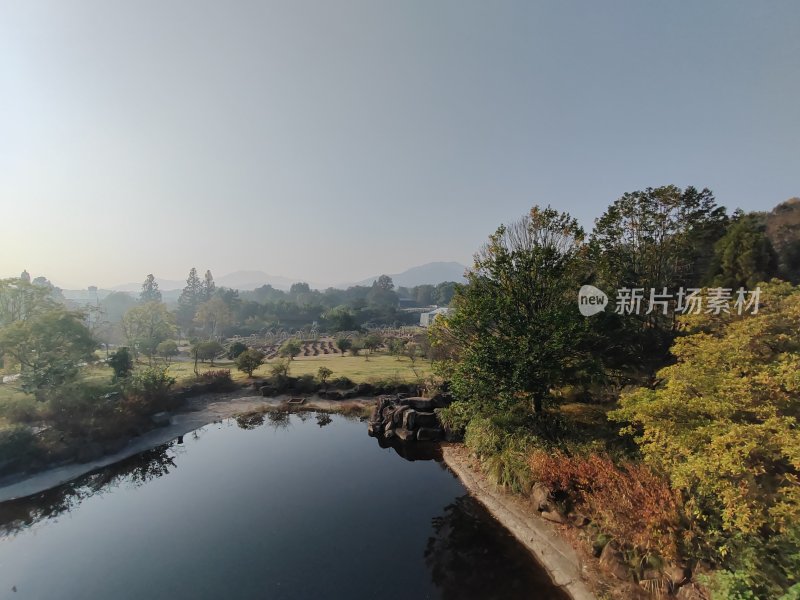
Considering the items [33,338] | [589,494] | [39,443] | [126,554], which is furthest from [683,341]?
[33,338]

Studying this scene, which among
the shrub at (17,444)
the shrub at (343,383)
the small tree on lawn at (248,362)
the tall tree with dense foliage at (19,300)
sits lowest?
the shrub at (17,444)

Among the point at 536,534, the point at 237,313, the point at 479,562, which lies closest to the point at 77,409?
the point at 479,562

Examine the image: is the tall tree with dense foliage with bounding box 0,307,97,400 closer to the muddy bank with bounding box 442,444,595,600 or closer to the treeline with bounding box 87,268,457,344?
the muddy bank with bounding box 442,444,595,600

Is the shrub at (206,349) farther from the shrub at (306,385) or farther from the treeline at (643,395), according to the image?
the treeline at (643,395)


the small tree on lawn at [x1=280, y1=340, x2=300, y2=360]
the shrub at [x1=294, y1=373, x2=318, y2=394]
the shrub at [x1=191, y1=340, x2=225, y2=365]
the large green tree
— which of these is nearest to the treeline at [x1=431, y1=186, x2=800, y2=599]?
the shrub at [x1=294, y1=373, x2=318, y2=394]

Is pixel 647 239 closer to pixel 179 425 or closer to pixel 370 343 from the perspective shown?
pixel 179 425

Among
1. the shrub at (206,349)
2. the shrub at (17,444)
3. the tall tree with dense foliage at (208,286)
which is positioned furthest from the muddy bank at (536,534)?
the tall tree with dense foliage at (208,286)

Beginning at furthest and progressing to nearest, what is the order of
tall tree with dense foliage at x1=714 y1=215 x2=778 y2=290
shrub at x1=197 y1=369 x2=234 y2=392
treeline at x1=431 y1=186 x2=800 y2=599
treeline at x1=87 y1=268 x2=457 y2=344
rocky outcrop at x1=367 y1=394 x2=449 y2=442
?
treeline at x1=87 y1=268 x2=457 y2=344, shrub at x1=197 y1=369 x2=234 y2=392, tall tree with dense foliage at x1=714 y1=215 x2=778 y2=290, rocky outcrop at x1=367 y1=394 x2=449 y2=442, treeline at x1=431 y1=186 x2=800 y2=599
